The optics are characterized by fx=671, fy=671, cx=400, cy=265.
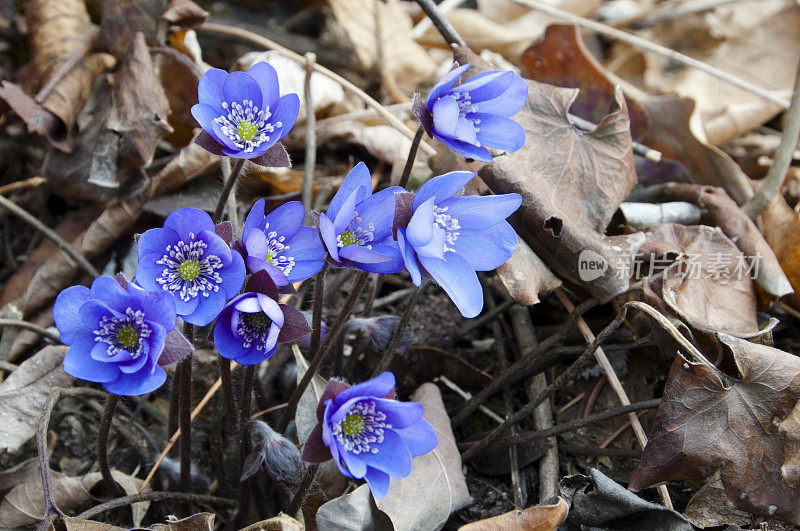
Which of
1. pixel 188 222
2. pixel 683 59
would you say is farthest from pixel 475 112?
pixel 683 59

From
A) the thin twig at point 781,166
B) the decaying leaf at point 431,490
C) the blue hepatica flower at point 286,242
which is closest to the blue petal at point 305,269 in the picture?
the blue hepatica flower at point 286,242

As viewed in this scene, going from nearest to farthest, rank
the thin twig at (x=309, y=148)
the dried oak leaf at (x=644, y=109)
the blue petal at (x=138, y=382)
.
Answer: the blue petal at (x=138, y=382), the thin twig at (x=309, y=148), the dried oak leaf at (x=644, y=109)

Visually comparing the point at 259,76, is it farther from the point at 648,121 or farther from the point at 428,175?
the point at 648,121

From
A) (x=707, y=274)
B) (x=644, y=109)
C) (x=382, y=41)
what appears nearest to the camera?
(x=707, y=274)

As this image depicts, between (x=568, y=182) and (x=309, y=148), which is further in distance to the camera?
(x=309, y=148)

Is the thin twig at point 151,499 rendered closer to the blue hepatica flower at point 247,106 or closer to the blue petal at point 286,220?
the blue petal at point 286,220

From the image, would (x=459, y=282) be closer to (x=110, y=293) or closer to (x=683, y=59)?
(x=110, y=293)

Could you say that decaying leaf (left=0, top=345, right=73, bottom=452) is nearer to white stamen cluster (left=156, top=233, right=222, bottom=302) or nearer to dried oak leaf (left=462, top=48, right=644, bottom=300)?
white stamen cluster (left=156, top=233, right=222, bottom=302)

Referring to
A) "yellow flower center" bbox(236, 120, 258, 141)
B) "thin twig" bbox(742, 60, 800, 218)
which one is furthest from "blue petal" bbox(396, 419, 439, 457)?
"thin twig" bbox(742, 60, 800, 218)
